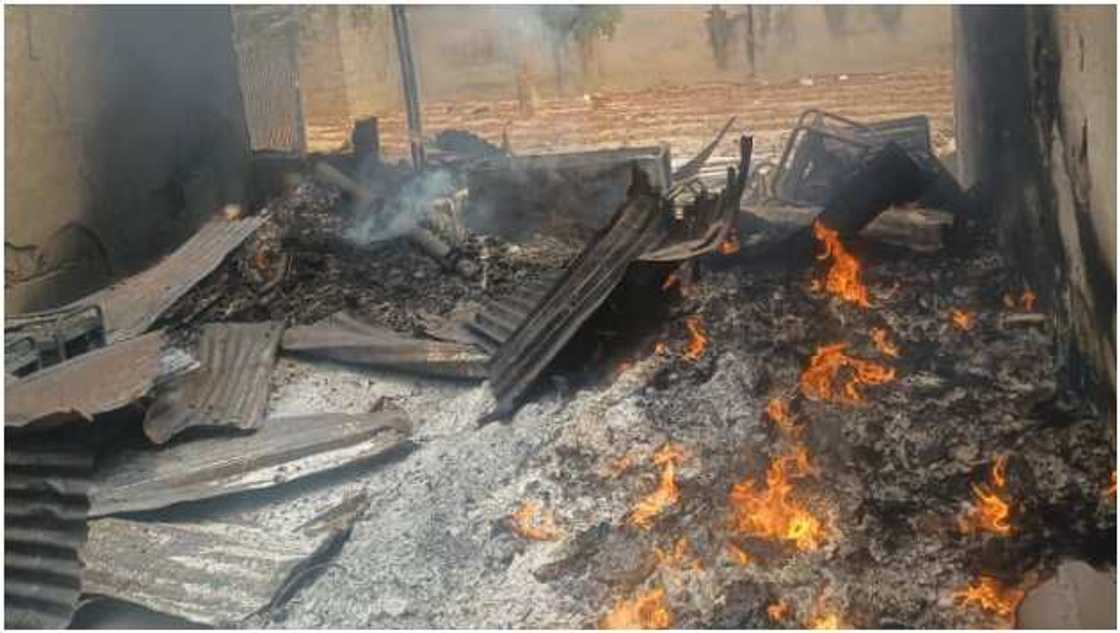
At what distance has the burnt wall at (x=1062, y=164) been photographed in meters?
5.13

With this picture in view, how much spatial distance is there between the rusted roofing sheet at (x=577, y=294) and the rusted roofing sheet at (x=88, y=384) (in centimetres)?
203

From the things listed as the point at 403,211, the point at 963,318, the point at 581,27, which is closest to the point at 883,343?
the point at 963,318

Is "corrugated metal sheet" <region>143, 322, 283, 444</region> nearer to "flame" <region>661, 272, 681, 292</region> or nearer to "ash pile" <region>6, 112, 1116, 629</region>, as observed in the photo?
"ash pile" <region>6, 112, 1116, 629</region>

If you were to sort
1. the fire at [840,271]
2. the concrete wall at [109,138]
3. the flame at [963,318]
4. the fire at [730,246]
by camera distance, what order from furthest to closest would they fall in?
the concrete wall at [109,138]
the fire at [730,246]
the fire at [840,271]
the flame at [963,318]

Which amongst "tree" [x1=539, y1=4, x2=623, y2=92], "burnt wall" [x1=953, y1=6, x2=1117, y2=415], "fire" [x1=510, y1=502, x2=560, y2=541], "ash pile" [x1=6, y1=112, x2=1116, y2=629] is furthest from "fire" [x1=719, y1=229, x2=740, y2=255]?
"tree" [x1=539, y1=4, x2=623, y2=92]

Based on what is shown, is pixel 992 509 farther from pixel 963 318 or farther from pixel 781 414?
pixel 963 318

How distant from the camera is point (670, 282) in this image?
7195mm

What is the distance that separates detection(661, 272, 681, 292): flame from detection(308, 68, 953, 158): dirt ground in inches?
A: 373

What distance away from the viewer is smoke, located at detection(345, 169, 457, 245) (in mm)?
9305

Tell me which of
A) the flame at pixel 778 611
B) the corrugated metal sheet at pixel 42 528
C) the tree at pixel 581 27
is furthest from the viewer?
the tree at pixel 581 27

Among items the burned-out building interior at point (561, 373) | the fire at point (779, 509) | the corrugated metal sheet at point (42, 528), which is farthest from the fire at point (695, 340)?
the corrugated metal sheet at point (42, 528)

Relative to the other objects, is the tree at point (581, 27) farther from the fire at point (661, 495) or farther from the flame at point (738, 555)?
the flame at point (738, 555)

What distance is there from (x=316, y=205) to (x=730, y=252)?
3.95 metres

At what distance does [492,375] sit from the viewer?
22.6 feet
